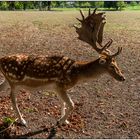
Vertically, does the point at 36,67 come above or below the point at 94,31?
below

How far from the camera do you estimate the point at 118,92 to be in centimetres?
949

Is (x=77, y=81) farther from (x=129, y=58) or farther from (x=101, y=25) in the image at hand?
(x=129, y=58)

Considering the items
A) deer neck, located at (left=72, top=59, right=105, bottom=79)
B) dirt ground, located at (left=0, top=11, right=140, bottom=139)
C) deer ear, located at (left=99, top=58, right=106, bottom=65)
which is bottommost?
dirt ground, located at (left=0, top=11, right=140, bottom=139)

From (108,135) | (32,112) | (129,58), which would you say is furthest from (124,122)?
(129,58)

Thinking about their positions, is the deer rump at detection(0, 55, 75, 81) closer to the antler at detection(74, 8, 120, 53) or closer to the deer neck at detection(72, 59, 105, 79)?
the deer neck at detection(72, 59, 105, 79)

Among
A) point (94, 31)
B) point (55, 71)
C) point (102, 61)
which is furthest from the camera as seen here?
point (94, 31)

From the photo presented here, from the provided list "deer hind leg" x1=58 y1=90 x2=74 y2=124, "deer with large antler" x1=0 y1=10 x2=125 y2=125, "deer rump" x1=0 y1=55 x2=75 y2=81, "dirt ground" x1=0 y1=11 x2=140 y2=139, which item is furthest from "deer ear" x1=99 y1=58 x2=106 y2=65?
"dirt ground" x1=0 y1=11 x2=140 y2=139

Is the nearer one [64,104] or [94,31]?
[64,104]

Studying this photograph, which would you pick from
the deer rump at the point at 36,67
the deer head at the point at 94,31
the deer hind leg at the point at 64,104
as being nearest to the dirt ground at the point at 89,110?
the deer hind leg at the point at 64,104

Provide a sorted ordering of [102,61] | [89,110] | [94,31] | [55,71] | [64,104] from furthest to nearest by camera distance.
A: [89,110]
[94,31]
[64,104]
[102,61]
[55,71]

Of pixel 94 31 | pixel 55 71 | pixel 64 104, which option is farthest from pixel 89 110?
pixel 94 31

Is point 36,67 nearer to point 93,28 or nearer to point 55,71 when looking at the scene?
point 55,71

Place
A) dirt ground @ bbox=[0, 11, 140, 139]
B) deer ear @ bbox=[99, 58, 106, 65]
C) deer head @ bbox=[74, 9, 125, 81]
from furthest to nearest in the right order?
deer head @ bbox=[74, 9, 125, 81]
deer ear @ bbox=[99, 58, 106, 65]
dirt ground @ bbox=[0, 11, 140, 139]

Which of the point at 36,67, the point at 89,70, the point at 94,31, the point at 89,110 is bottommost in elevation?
the point at 89,110
